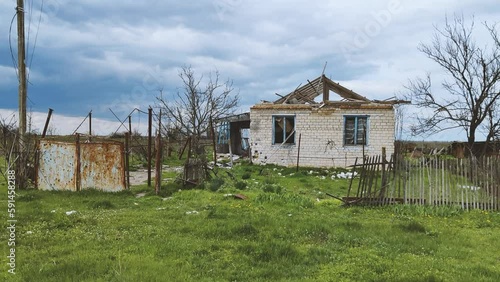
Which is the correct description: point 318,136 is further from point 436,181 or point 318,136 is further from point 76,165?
point 76,165

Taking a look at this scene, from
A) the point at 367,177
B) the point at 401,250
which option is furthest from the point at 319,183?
the point at 401,250

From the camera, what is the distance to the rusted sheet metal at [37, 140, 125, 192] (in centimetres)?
1142

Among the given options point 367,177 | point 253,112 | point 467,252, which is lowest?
point 467,252

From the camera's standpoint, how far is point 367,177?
387 inches

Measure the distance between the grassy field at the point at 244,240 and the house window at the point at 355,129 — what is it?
10.1m

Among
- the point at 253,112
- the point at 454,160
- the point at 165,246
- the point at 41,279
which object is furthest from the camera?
the point at 253,112

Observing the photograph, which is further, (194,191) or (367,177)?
(194,191)

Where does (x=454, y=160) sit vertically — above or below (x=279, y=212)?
above

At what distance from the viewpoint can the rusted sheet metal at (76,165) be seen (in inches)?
450

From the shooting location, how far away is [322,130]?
19.9 metres

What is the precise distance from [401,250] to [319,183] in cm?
873

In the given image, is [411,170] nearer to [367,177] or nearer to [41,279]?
[367,177]

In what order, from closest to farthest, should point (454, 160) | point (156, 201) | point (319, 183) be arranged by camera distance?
1. point (454, 160)
2. point (156, 201)
3. point (319, 183)

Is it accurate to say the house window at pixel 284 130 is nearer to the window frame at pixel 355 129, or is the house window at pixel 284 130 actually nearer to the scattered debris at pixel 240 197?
the window frame at pixel 355 129
